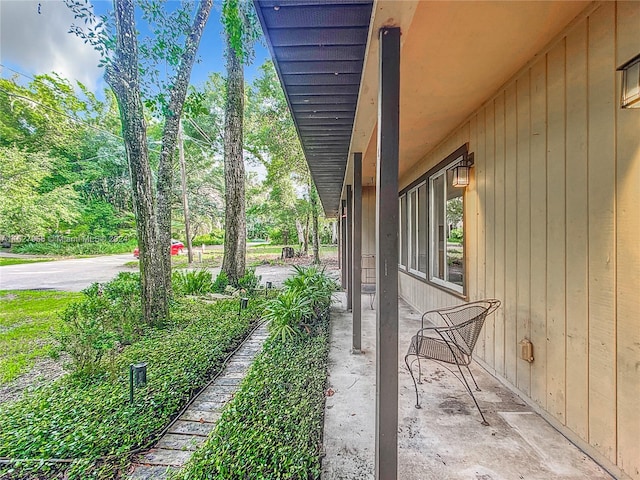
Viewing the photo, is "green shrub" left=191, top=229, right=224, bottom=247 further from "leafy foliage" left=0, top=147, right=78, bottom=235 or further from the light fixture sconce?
the light fixture sconce

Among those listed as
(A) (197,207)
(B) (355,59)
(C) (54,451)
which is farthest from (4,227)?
(B) (355,59)

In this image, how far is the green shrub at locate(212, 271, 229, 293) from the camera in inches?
284

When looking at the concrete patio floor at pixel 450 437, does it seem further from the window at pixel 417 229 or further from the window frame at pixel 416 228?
the window frame at pixel 416 228

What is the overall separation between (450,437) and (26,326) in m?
6.29

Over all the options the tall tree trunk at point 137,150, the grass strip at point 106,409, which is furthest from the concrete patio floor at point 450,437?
the tall tree trunk at point 137,150

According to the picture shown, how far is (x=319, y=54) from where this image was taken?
2.15 metres

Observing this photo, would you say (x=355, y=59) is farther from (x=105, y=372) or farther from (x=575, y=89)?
(x=105, y=372)

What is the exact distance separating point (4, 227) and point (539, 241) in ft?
75.8

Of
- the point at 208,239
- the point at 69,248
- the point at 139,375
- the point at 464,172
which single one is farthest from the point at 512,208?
the point at 208,239

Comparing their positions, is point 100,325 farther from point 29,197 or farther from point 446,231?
point 29,197

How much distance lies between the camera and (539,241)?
219cm

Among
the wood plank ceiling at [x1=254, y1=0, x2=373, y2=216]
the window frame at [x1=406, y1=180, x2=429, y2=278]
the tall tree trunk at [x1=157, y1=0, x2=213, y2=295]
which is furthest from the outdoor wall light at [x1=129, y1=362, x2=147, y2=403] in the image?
the window frame at [x1=406, y1=180, x2=429, y2=278]

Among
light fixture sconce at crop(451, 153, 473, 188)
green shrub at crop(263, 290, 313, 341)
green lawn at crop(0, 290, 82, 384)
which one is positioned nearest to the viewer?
light fixture sconce at crop(451, 153, 473, 188)

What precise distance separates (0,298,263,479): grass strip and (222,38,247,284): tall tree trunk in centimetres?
381
